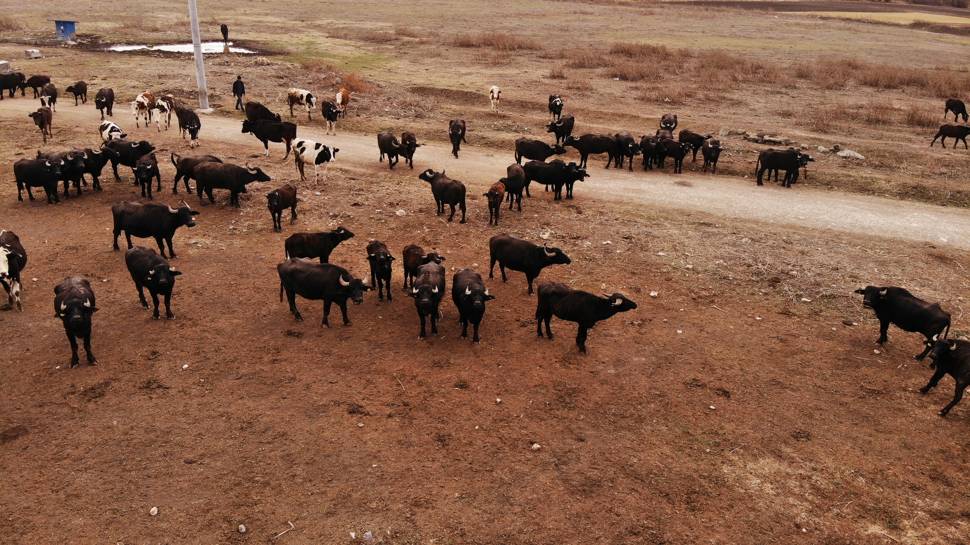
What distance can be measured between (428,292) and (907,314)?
9.30 meters

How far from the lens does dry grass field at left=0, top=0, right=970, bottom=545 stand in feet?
28.5

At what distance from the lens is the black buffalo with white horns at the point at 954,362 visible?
1068 cm

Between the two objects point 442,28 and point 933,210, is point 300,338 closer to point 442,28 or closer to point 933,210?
point 933,210

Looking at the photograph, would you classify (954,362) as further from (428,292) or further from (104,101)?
(104,101)

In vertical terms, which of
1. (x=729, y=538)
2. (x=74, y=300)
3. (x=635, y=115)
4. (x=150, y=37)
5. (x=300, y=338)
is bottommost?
(x=729, y=538)

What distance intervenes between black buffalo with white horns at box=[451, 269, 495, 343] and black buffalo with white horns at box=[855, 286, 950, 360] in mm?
7758

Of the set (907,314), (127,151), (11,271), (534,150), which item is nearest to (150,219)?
(11,271)

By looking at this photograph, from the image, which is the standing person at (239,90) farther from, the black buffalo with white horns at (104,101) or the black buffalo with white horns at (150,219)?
the black buffalo with white horns at (150,219)

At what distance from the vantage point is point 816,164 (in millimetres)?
25344

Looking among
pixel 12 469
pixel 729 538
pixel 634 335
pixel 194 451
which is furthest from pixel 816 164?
pixel 12 469

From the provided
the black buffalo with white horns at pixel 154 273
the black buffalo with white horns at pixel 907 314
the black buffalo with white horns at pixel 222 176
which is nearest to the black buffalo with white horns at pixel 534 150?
the black buffalo with white horns at pixel 222 176

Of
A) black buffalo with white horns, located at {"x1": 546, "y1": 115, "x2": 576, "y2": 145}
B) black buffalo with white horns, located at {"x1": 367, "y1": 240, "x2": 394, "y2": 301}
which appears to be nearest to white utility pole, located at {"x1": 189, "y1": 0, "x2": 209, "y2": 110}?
black buffalo with white horns, located at {"x1": 546, "y1": 115, "x2": 576, "y2": 145}

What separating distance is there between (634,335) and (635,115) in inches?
812

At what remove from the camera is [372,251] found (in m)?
14.1
